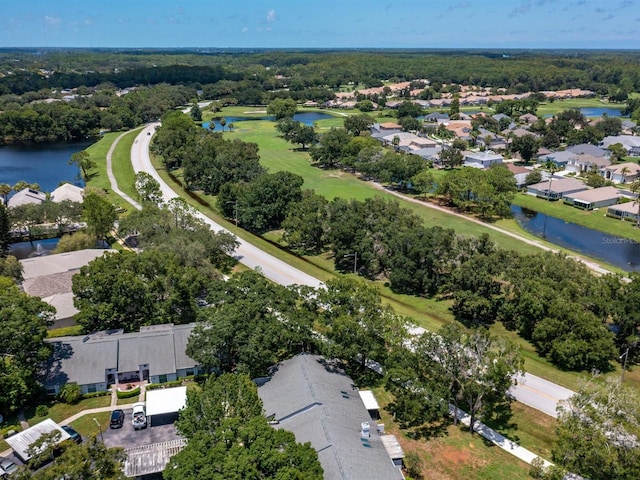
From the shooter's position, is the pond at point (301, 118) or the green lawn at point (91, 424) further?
the pond at point (301, 118)

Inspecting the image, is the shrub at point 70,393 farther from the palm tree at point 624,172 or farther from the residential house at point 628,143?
the residential house at point 628,143

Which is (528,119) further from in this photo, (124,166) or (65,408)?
(65,408)

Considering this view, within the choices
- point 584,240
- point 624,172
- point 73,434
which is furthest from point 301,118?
point 73,434

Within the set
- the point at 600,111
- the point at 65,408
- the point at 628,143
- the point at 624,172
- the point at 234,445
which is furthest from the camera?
the point at 600,111

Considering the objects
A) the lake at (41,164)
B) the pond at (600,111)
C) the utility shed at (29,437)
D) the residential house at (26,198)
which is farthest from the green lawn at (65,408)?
the pond at (600,111)

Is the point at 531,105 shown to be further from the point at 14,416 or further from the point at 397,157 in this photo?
the point at 14,416

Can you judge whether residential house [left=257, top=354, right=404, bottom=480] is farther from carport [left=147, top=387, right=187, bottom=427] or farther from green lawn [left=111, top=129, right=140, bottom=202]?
green lawn [left=111, top=129, right=140, bottom=202]
